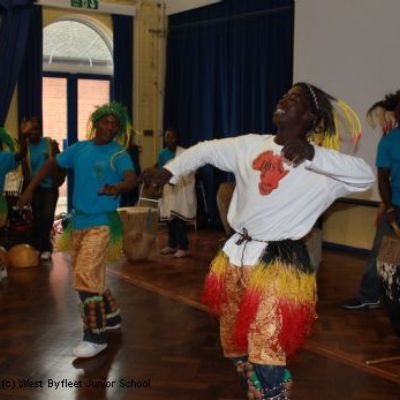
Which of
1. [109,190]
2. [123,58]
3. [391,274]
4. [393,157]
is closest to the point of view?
[109,190]

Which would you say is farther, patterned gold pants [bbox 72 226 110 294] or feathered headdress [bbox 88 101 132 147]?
feathered headdress [bbox 88 101 132 147]

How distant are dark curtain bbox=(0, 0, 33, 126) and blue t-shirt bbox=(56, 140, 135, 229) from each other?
473cm

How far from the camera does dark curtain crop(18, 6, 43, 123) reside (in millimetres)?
8469

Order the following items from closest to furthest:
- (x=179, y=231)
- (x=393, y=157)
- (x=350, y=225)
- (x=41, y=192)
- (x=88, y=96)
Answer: (x=393, y=157) < (x=41, y=192) < (x=179, y=231) < (x=350, y=225) < (x=88, y=96)

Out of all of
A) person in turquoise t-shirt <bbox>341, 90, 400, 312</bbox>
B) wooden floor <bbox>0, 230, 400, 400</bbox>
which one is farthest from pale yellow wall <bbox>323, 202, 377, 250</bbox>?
person in turquoise t-shirt <bbox>341, 90, 400, 312</bbox>

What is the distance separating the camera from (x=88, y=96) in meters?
9.60

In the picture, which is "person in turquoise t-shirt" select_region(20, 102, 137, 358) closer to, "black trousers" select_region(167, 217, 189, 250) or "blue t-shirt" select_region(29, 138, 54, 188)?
"blue t-shirt" select_region(29, 138, 54, 188)

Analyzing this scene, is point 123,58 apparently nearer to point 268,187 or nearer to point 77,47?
point 77,47

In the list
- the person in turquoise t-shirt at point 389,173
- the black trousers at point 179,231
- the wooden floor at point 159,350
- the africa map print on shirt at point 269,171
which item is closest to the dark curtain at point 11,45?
the black trousers at point 179,231

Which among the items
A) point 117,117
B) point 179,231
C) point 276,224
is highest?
point 117,117

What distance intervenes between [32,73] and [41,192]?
9.08ft

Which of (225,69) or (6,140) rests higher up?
(225,69)

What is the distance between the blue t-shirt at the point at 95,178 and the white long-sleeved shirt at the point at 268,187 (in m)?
1.15

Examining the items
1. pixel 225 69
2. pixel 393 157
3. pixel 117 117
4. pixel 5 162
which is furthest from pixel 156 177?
pixel 225 69
